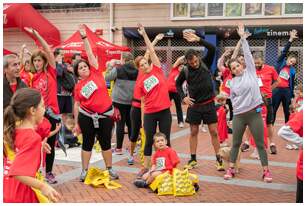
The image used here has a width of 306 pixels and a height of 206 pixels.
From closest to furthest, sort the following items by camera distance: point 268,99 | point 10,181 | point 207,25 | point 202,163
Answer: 1. point 10,181
2. point 202,163
3. point 268,99
4. point 207,25

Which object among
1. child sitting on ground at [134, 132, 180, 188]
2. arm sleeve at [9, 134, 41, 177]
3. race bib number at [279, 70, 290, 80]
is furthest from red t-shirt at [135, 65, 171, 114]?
race bib number at [279, 70, 290, 80]

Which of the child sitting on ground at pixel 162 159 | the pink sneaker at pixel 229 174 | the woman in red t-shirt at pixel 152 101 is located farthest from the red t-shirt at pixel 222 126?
the child sitting on ground at pixel 162 159

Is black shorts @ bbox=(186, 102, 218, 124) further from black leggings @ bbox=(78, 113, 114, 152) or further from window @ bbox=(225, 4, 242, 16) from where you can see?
window @ bbox=(225, 4, 242, 16)

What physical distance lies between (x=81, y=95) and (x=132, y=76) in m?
1.90

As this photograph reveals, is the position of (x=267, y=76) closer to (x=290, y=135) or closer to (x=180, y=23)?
(x=290, y=135)

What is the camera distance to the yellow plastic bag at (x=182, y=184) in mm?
5199

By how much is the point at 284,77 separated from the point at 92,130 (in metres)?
4.90

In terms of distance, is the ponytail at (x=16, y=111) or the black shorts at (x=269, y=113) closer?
the ponytail at (x=16, y=111)

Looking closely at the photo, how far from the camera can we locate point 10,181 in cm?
286

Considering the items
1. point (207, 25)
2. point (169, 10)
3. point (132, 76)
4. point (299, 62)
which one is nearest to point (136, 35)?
point (169, 10)

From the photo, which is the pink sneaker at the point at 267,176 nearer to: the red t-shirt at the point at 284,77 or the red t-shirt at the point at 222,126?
the red t-shirt at the point at 222,126

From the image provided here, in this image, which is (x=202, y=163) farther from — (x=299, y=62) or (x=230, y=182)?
(x=299, y=62)

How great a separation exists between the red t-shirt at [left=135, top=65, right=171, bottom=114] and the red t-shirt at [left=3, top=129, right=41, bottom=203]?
3.03 meters

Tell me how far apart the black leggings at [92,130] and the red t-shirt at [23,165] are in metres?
2.70
